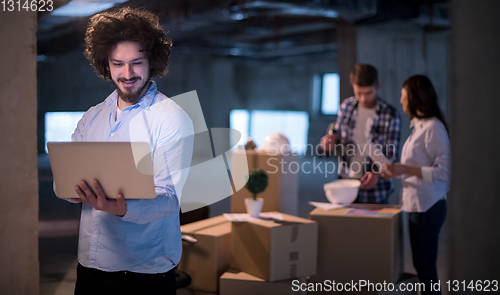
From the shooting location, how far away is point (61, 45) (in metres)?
7.70

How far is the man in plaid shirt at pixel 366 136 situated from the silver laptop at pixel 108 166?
1.70 meters

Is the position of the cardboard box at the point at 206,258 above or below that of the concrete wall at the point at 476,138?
below

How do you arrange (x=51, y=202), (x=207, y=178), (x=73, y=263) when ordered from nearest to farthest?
(x=73, y=263) < (x=51, y=202) < (x=207, y=178)

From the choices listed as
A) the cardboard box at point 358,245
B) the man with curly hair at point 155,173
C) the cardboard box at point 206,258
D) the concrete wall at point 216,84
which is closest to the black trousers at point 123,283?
the man with curly hair at point 155,173

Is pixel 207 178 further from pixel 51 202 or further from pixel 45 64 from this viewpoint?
pixel 45 64

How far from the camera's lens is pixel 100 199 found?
3.70ft

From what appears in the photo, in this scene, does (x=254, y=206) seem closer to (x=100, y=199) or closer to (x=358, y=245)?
(x=358, y=245)

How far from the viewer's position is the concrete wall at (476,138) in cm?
94

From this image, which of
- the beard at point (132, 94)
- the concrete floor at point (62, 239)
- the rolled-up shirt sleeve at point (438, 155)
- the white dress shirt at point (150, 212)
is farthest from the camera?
the concrete floor at point (62, 239)

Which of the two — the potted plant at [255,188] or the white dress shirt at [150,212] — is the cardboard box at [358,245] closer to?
the potted plant at [255,188]

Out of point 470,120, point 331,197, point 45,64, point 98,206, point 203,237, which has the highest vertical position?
point 45,64

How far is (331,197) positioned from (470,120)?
1706 millimetres

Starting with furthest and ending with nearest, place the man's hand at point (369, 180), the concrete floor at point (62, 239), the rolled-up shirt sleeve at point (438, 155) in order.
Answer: the concrete floor at point (62, 239) < the man's hand at point (369, 180) < the rolled-up shirt sleeve at point (438, 155)

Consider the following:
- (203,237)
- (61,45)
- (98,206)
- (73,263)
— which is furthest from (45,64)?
(98,206)
